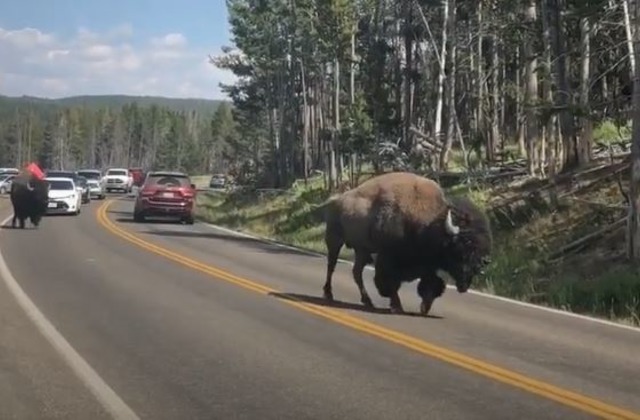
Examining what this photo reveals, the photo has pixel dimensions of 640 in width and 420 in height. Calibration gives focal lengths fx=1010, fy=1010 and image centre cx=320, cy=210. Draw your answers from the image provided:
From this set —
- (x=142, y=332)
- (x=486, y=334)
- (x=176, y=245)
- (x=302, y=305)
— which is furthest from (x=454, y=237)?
(x=176, y=245)

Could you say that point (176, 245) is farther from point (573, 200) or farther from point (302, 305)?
point (302, 305)

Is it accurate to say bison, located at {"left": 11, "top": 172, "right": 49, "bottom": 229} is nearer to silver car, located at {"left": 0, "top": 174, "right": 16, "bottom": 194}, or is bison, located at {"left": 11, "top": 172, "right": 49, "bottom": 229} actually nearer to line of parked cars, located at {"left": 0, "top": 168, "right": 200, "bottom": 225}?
line of parked cars, located at {"left": 0, "top": 168, "right": 200, "bottom": 225}

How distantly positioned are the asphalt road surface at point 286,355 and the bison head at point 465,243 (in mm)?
655

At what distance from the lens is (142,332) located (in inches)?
432

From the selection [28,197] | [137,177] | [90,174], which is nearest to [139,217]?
[28,197]

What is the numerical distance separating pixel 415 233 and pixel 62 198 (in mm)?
27714

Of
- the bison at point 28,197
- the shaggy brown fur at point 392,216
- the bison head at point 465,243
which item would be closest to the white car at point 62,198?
the bison at point 28,197

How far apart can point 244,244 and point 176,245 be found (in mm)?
2597

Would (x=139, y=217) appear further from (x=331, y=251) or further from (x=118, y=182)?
(x=118, y=182)

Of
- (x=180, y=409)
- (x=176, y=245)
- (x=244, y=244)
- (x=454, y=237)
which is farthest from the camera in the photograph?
(x=244, y=244)

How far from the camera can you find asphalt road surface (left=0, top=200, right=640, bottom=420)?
7.58m

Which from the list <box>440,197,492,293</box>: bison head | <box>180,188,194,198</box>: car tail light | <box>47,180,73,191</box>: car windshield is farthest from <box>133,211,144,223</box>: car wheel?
<box>440,197,492,293</box>: bison head

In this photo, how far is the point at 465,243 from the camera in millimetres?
11883

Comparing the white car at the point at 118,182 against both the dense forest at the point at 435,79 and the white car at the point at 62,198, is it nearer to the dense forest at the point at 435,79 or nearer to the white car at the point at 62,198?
the dense forest at the point at 435,79
